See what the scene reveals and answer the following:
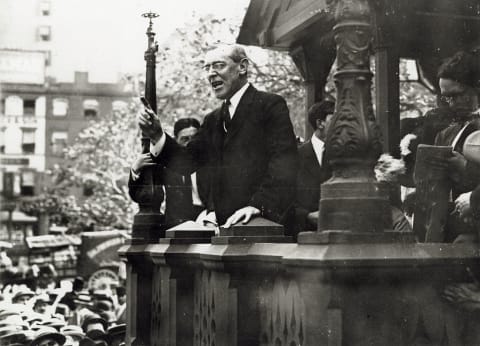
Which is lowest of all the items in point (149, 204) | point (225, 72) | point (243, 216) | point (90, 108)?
point (243, 216)

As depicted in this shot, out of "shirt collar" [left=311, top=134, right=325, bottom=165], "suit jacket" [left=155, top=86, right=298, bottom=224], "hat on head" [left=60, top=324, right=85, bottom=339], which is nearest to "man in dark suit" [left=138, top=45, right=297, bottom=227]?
"suit jacket" [left=155, top=86, right=298, bottom=224]

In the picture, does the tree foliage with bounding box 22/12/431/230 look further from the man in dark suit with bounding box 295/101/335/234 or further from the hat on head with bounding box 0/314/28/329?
the man in dark suit with bounding box 295/101/335/234

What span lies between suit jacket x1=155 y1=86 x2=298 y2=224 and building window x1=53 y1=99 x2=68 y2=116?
4730 cm

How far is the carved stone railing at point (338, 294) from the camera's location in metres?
3.40

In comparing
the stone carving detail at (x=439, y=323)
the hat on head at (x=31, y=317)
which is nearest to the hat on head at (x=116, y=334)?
the hat on head at (x=31, y=317)

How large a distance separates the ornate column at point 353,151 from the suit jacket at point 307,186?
1.89 m

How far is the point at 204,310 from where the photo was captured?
4.93 metres

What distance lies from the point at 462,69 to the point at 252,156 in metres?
1.29

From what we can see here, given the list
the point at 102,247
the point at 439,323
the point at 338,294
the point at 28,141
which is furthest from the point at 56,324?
the point at 28,141

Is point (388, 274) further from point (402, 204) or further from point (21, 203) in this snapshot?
point (21, 203)

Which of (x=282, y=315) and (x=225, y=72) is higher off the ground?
(x=225, y=72)

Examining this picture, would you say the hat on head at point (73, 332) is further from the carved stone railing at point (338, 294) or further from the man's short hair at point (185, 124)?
the carved stone railing at point (338, 294)

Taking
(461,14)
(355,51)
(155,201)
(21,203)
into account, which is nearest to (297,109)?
(461,14)

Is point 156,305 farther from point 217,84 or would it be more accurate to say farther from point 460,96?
point 460,96
